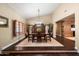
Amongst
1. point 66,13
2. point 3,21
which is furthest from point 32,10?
point 66,13

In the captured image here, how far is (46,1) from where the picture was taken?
11.6 feet

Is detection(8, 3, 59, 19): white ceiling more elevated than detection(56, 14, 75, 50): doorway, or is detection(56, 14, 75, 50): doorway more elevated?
detection(8, 3, 59, 19): white ceiling

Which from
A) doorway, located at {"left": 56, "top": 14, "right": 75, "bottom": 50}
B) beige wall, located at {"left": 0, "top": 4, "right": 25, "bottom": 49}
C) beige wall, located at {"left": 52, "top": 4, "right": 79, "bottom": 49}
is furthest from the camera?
doorway, located at {"left": 56, "top": 14, "right": 75, "bottom": 50}

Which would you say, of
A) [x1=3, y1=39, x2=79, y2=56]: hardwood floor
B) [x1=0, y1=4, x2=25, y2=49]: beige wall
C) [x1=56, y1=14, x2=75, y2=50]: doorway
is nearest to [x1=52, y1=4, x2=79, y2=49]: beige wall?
[x1=56, y1=14, x2=75, y2=50]: doorway

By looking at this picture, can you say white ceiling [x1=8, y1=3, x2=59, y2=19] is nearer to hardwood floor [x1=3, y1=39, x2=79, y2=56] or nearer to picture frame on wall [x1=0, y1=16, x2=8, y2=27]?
picture frame on wall [x1=0, y1=16, x2=8, y2=27]

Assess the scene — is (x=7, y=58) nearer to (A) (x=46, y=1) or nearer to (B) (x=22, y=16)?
(B) (x=22, y=16)

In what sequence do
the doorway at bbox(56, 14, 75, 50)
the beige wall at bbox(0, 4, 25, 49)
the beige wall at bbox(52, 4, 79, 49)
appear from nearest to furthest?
1. the beige wall at bbox(52, 4, 79, 49)
2. the beige wall at bbox(0, 4, 25, 49)
3. the doorway at bbox(56, 14, 75, 50)

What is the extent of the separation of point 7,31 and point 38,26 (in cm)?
113

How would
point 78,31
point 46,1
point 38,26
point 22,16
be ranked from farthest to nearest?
point 38,26 < point 22,16 < point 78,31 < point 46,1

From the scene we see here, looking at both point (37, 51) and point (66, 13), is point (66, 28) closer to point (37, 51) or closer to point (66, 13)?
point (66, 13)

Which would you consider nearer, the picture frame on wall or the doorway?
the picture frame on wall

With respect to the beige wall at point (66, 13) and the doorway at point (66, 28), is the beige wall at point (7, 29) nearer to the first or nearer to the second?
the beige wall at point (66, 13)

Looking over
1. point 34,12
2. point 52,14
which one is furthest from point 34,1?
point 52,14

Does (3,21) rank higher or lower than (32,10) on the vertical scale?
lower
